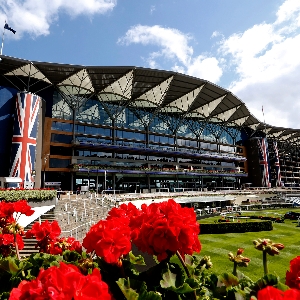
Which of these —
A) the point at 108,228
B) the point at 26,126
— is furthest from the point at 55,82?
the point at 108,228

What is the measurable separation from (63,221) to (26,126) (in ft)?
81.7

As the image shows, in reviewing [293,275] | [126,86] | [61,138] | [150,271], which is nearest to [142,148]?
[126,86]

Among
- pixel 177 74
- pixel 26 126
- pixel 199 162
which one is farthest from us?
pixel 199 162

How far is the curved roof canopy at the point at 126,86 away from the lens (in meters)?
45.7

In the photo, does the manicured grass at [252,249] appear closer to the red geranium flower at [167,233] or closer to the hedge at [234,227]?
the hedge at [234,227]

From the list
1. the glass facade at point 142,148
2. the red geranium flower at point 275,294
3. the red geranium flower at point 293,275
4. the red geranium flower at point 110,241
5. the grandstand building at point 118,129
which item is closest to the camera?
the red geranium flower at point 275,294

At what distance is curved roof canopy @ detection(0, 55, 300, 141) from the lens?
4572cm

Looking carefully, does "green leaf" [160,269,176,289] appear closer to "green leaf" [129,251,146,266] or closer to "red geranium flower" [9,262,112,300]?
"green leaf" [129,251,146,266]

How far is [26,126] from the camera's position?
4034 cm

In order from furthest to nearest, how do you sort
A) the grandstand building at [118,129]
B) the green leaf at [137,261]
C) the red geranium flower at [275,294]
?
1. the grandstand building at [118,129]
2. the green leaf at [137,261]
3. the red geranium flower at [275,294]

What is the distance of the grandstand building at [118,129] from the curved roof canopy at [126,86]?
0.20 metres

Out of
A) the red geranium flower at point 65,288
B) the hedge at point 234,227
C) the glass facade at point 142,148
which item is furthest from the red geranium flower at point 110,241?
the glass facade at point 142,148

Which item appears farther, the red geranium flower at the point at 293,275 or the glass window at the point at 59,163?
the glass window at the point at 59,163

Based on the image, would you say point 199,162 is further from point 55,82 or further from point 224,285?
point 224,285
